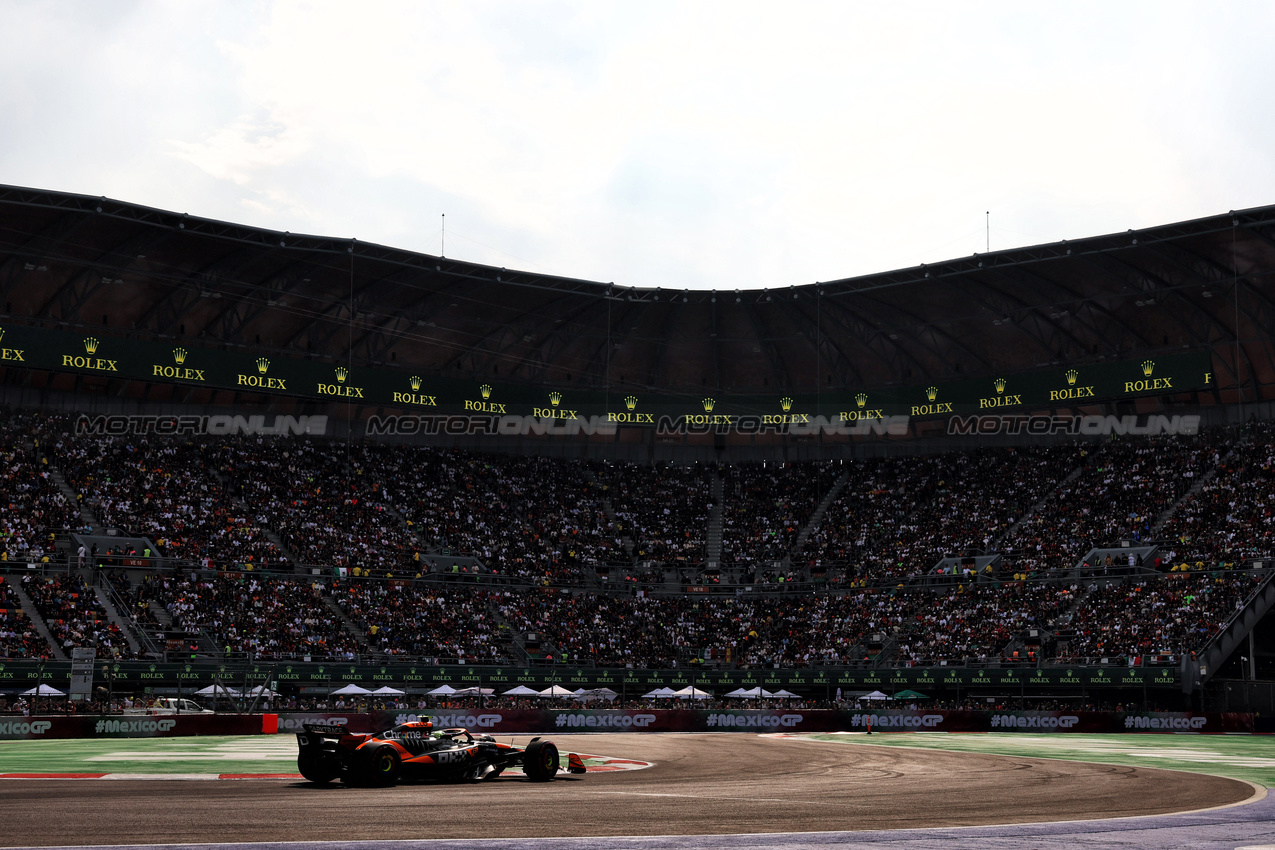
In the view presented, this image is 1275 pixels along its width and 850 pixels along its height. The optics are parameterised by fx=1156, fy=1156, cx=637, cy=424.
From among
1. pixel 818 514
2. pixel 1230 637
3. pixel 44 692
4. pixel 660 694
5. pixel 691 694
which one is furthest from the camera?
pixel 818 514

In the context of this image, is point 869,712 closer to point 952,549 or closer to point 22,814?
point 952,549

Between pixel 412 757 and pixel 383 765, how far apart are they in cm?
72

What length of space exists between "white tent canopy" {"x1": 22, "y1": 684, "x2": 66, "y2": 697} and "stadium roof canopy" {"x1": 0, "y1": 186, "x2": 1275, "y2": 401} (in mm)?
20724

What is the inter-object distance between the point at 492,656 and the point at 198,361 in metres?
21.5

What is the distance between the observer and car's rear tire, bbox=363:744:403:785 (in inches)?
736

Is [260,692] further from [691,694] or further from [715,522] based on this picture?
[715,522]

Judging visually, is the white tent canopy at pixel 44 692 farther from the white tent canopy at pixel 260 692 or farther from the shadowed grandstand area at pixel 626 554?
the white tent canopy at pixel 260 692

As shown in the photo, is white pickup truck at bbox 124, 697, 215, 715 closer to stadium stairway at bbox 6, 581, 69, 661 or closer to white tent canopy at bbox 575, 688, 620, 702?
stadium stairway at bbox 6, 581, 69, 661

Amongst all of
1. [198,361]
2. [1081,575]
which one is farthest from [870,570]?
[198,361]

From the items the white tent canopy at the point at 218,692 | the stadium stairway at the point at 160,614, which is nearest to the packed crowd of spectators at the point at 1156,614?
the white tent canopy at the point at 218,692

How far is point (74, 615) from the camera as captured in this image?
156 ft

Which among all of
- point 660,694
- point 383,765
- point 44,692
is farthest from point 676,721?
point 383,765

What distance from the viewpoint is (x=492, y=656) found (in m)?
56.8

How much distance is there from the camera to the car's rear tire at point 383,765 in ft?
61.3
